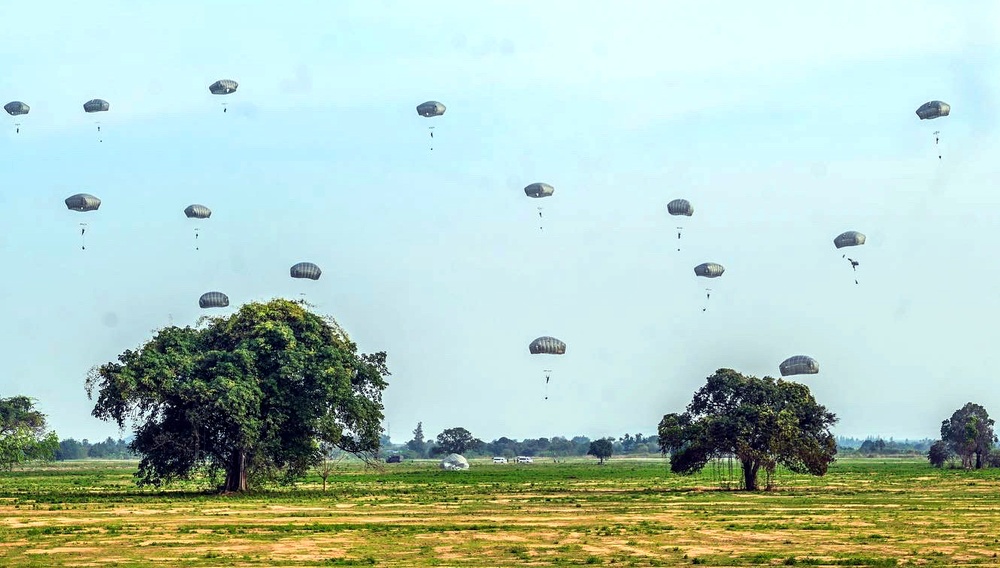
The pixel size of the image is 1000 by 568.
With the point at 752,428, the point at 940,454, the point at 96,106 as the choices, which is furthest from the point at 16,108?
the point at 940,454

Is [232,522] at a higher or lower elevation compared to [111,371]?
lower

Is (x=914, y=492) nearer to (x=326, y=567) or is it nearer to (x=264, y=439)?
(x=264, y=439)

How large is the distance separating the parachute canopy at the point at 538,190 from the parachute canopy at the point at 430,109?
947 cm

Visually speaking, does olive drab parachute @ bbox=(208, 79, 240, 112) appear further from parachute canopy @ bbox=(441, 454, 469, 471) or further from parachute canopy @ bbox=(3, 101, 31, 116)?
parachute canopy @ bbox=(441, 454, 469, 471)

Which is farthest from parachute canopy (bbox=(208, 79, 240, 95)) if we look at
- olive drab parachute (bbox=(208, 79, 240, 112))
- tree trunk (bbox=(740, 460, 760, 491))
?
tree trunk (bbox=(740, 460, 760, 491))

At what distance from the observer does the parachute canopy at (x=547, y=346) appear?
10094 centimetres

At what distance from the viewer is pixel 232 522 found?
5981 centimetres

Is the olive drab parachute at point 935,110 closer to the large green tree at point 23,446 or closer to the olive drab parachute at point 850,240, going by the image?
the olive drab parachute at point 850,240

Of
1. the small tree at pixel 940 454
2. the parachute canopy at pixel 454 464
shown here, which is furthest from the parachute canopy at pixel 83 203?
the small tree at pixel 940 454

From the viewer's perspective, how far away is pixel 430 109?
104 metres

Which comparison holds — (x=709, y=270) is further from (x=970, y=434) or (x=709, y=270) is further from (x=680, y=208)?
(x=970, y=434)

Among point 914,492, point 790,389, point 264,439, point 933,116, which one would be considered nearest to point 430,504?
point 264,439

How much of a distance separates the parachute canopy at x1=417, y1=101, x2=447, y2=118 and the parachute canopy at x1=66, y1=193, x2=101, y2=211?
2628 cm

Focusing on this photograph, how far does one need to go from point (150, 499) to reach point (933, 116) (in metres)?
64.7
